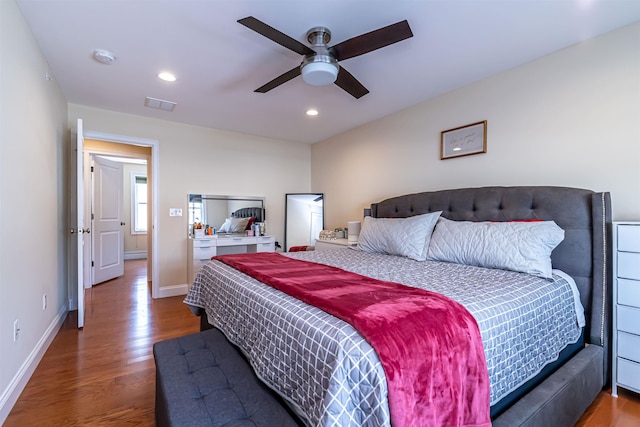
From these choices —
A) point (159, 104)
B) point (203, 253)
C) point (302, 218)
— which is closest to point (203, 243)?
point (203, 253)

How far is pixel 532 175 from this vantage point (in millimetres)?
2406

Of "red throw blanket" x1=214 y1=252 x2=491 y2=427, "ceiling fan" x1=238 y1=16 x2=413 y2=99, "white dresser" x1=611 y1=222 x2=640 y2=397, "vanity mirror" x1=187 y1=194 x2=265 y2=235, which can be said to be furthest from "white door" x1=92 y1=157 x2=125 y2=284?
"white dresser" x1=611 y1=222 x2=640 y2=397

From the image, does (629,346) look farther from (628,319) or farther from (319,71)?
(319,71)

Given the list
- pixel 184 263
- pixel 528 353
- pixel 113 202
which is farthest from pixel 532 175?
pixel 113 202

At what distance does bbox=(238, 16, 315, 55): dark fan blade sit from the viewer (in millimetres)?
1550

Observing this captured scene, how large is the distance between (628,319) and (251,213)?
4.18 meters

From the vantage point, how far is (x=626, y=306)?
1.77 m

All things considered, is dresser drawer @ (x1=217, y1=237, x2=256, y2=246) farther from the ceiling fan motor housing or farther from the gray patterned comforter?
the ceiling fan motor housing

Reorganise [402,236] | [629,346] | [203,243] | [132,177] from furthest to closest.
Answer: [132,177] → [203,243] → [402,236] → [629,346]

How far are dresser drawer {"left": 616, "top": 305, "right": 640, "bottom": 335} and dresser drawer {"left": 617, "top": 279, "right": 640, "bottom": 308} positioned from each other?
4 centimetres

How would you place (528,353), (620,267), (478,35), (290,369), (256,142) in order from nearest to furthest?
(290,369) → (528,353) → (620,267) → (478,35) → (256,142)

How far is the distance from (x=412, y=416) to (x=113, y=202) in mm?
5721

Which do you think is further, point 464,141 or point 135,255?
point 135,255

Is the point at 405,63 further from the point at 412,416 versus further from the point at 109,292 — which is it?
the point at 109,292
